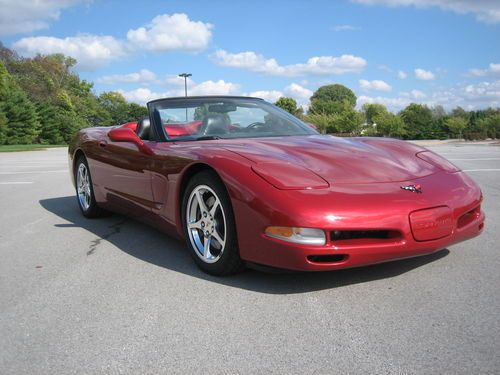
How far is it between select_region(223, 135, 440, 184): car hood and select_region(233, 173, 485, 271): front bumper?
0.53 ft

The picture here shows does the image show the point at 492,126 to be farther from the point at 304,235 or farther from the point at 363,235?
the point at 304,235

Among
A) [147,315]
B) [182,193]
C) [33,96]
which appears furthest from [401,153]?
[33,96]

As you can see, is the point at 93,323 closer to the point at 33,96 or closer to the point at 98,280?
the point at 98,280

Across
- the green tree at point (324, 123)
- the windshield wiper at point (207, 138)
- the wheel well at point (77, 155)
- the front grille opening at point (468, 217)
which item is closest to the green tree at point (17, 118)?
the green tree at point (324, 123)

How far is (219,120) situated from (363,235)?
1840 mm

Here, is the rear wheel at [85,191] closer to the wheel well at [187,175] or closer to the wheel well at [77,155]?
the wheel well at [77,155]

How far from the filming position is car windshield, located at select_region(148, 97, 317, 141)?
3.93m

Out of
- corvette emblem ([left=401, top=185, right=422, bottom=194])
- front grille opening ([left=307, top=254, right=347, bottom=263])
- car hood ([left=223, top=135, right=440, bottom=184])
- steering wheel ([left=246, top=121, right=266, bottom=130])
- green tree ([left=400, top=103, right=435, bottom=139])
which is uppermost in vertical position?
steering wheel ([left=246, top=121, right=266, bottom=130])

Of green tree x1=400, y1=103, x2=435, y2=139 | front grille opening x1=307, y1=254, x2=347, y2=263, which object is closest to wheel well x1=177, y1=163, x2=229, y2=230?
front grille opening x1=307, y1=254, x2=347, y2=263

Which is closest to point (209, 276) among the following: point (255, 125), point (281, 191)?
point (281, 191)

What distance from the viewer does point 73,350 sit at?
215cm

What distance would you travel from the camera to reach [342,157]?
314 centimetres

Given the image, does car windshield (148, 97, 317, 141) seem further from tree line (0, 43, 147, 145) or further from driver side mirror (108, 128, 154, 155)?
tree line (0, 43, 147, 145)

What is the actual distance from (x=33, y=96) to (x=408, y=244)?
64918 millimetres
